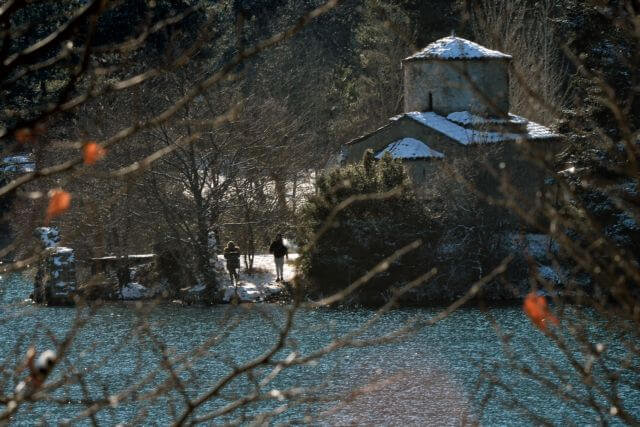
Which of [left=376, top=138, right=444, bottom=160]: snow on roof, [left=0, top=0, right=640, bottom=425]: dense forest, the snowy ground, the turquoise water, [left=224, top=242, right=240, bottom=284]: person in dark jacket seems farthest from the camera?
[left=376, top=138, right=444, bottom=160]: snow on roof

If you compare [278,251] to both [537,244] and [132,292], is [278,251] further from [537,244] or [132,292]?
[537,244]

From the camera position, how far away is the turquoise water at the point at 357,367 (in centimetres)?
1571

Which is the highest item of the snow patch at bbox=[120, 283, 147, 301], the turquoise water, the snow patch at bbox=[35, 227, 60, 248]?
the snow patch at bbox=[35, 227, 60, 248]

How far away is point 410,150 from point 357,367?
41.7 feet

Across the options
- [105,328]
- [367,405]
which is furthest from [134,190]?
[367,405]

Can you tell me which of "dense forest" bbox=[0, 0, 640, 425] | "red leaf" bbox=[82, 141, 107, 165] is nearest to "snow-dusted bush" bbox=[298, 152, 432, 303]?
"dense forest" bbox=[0, 0, 640, 425]

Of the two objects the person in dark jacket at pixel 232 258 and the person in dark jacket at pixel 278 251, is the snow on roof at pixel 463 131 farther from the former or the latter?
the person in dark jacket at pixel 232 258

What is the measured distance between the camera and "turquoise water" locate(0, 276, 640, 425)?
619 inches

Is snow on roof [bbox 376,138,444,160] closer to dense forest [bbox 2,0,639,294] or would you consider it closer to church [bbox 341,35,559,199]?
church [bbox 341,35,559,199]

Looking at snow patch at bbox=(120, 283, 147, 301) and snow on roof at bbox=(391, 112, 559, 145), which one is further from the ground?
snow on roof at bbox=(391, 112, 559, 145)

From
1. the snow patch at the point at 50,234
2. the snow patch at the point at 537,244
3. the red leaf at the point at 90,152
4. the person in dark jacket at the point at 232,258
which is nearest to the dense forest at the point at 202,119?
the snow patch at the point at 50,234

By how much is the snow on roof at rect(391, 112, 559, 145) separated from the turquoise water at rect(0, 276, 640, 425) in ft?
19.8

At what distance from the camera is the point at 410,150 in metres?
31.5

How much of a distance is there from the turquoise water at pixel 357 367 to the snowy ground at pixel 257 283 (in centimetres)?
70
